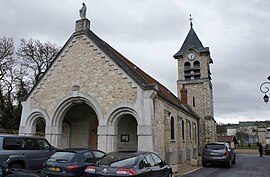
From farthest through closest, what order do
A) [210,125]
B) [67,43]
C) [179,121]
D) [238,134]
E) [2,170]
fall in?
[238,134] → [210,125] → [179,121] → [67,43] → [2,170]

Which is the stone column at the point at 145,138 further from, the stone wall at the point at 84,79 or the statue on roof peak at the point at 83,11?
the statue on roof peak at the point at 83,11

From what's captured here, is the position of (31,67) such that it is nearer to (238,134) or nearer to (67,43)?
(67,43)

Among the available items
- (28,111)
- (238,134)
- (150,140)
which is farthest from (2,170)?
(238,134)

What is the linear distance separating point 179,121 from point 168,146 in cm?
420

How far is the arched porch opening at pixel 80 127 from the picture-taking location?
60.4 feet

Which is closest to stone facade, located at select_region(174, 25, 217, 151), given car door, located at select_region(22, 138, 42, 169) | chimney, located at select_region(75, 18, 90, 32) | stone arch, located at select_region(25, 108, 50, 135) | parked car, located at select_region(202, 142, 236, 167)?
parked car, located at select_region(202, 142, 236, 167)

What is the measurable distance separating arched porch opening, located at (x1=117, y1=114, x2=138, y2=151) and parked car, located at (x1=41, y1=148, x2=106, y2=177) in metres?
7.32

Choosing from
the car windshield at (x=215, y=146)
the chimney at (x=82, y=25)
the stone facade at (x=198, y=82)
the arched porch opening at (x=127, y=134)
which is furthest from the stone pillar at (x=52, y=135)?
the stone facade at (x=198, y=82)

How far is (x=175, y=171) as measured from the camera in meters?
13.3

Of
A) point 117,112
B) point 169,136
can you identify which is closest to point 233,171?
point 169,136

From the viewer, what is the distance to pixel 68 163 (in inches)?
340

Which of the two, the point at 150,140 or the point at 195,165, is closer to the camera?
the point at 150,140

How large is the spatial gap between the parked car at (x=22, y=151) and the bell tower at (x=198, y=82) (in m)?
20.5

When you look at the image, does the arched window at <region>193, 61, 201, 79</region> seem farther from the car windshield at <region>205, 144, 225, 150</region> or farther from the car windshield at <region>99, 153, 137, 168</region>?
the car windshield at <region>99, 153, 137, 168</region>
